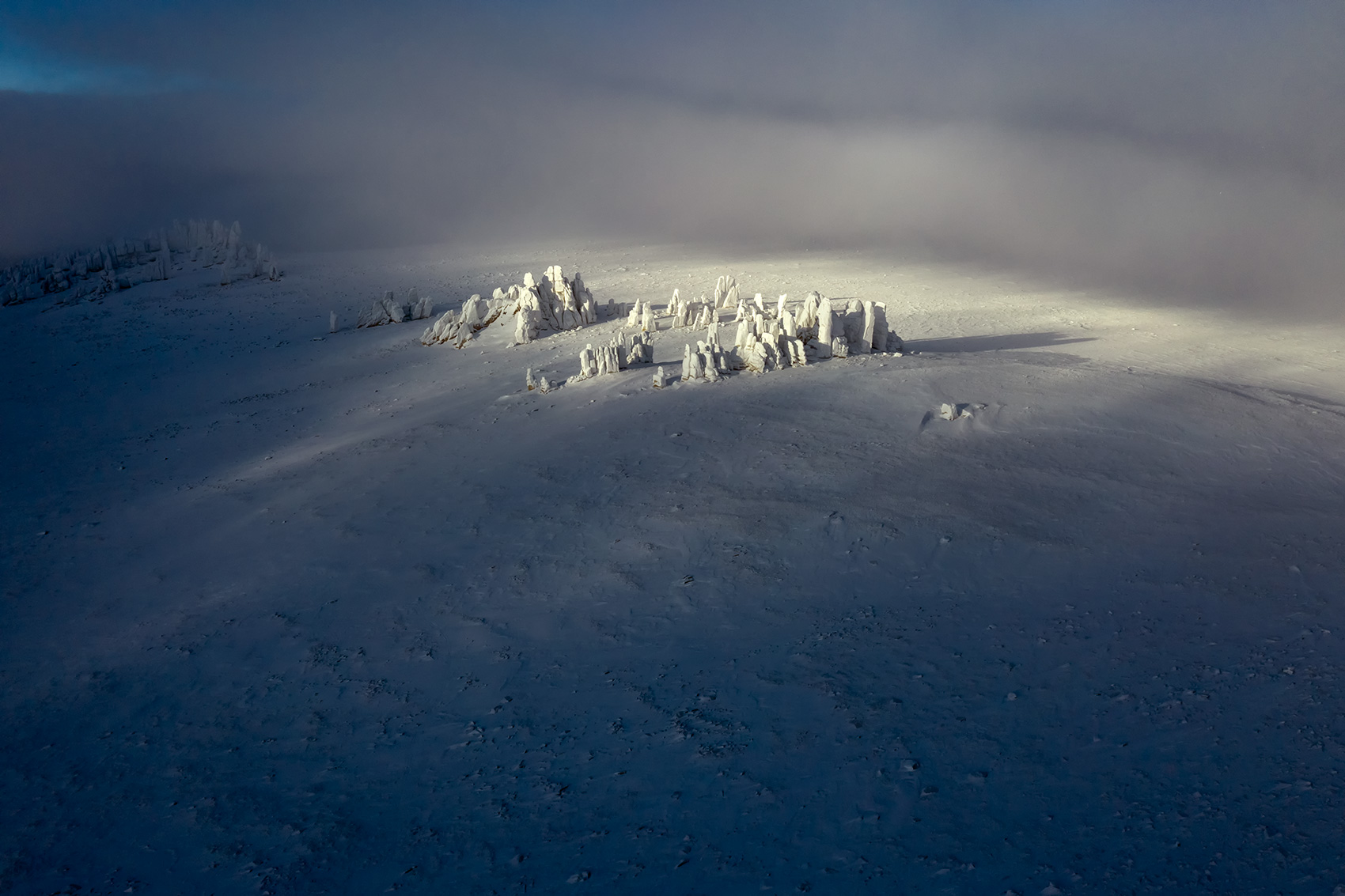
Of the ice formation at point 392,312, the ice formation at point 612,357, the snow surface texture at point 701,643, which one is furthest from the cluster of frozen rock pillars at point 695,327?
the ice formation at point 392,312

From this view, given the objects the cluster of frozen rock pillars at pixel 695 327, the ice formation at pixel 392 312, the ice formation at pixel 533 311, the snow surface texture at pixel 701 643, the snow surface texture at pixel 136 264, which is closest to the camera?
the snow surface texture at pixel 701 643

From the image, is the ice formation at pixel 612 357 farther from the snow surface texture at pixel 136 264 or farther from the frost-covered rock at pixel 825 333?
the snow surface texture at pixel 136 264

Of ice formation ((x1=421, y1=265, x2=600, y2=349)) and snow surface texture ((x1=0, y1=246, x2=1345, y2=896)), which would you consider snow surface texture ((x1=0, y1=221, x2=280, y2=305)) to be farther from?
snow surface texture ((x1=0, y1=246, x2=1345, y2=896))

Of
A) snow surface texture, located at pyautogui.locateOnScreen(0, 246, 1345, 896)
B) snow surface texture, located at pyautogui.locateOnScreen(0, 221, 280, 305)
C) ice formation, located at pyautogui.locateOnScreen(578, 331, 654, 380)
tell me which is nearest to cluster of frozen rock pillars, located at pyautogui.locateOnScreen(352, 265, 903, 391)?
ice formation, located at pyautogui.locateOnScreen(578, 331, 654, 380)

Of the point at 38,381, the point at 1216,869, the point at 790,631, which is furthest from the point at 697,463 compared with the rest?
the point at 38,381

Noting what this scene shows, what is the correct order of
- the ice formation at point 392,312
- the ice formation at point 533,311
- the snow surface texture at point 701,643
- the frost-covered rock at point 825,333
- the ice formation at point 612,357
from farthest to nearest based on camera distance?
the ice formation at point 392,312 < the ice formation at point 533,311 < the frost-covered rock at point 825,333 < the ice formation at point 612,357 < the snow surface texture at point 701,643

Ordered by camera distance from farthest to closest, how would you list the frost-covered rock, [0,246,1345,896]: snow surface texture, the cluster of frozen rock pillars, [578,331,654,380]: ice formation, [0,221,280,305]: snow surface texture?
1. [0,221,280,305]: snow surface texture
2. the frost-covered rock
3. [578,331,654,380]: ice formation
4. the cluster of frozen rock pillars
5. [0,246,1345,896]: snow surface texture
